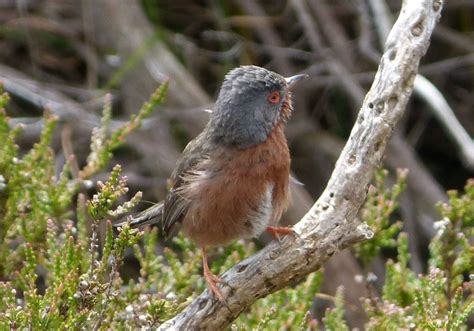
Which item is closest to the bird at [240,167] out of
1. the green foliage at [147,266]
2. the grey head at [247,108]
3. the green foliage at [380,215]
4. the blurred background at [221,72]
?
the grey head at [247,108]

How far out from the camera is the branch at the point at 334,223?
3.46 metres

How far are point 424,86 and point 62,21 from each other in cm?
354

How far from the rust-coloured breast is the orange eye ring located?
5.4 inches

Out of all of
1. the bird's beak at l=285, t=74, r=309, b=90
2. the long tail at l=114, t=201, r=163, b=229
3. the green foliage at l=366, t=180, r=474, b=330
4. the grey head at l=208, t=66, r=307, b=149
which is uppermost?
the bird's beak at l=285, t=74, r=309, b=90

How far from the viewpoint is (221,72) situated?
7.38m

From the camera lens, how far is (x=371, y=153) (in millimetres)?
3531

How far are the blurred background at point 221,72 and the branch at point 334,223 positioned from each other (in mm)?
2697

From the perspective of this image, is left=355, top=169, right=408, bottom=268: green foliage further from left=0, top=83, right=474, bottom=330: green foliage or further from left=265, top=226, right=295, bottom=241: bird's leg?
left=265, top=226, right=295, bottom=241: bird's leg

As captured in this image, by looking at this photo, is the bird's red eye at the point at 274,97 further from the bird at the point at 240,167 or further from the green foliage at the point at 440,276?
the green foliage at the point at 440,276

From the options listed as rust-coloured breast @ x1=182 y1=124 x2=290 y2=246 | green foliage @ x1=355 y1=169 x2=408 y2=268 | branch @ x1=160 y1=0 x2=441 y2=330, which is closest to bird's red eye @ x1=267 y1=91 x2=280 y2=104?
rust-coloured breast @ x1=182 y1=124 x2=290 y2=246

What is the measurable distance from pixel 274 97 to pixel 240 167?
1.39 feet

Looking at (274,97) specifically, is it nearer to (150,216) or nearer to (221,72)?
(150,216)

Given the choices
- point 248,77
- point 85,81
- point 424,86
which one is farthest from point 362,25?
point 248,77

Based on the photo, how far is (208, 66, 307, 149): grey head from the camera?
162 inches
